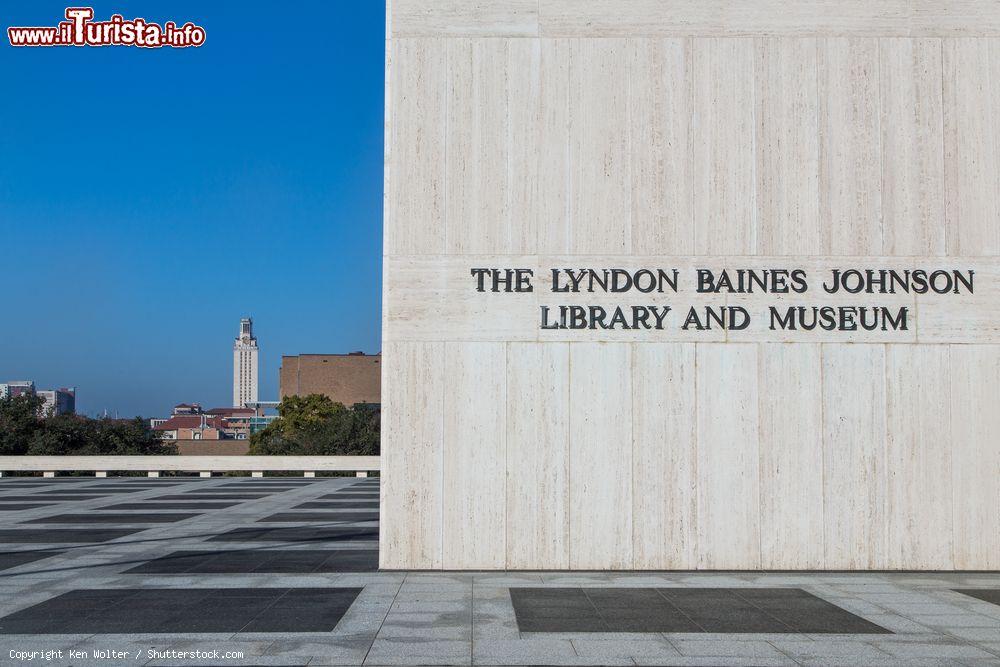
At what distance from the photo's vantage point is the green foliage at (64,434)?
45.4m

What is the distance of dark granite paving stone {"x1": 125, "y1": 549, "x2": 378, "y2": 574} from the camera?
12594mm

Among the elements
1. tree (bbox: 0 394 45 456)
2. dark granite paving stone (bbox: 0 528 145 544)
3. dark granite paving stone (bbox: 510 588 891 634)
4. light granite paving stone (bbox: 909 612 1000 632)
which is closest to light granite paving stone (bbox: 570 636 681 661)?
dark granite paving stone (bbox: 510 588 891 634)

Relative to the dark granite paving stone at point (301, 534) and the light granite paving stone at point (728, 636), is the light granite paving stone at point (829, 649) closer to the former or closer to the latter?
the light granite paving stone at point (728, 636)

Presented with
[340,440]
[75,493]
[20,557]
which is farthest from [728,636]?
[340,440]

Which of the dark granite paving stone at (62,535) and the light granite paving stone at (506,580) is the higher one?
the light granite paving stone at (506,580)

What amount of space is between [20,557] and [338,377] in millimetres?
91016

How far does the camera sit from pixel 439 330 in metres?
12.6

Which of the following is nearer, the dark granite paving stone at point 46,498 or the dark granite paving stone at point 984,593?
the dark granite paving stone at point 984,593

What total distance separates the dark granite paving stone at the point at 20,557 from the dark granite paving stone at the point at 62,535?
134 centimetres

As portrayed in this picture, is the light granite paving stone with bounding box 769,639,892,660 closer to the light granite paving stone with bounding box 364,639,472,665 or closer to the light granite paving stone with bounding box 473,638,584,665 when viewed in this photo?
the light granite paving stone with bounding box 473,638,584,665

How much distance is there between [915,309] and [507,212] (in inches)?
214

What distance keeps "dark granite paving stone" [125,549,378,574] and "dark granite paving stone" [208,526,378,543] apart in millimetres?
1541

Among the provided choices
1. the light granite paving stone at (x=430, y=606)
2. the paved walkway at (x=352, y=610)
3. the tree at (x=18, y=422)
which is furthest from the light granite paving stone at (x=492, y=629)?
the tree at (x=18, y=422)

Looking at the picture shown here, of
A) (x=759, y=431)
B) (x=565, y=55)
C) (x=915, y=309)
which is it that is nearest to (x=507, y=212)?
(x=565, y=55)
